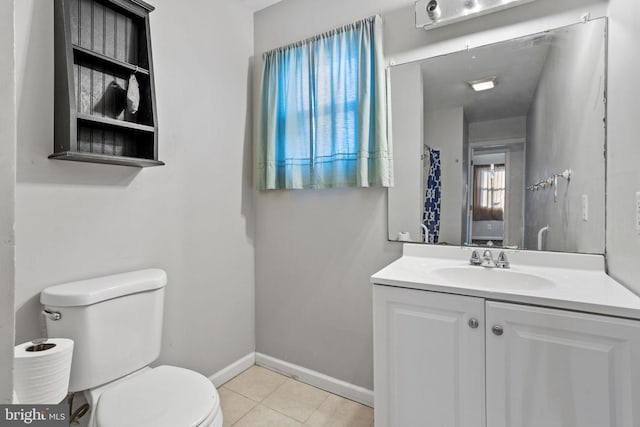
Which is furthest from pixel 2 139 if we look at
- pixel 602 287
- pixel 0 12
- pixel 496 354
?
pixel 602 287

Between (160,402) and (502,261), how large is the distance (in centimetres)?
150

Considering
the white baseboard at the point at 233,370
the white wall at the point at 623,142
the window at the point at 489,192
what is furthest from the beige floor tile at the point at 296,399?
the white wall at the point at 623,142

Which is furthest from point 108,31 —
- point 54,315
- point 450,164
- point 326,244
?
point 450,164

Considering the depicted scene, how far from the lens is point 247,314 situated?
2.28 m

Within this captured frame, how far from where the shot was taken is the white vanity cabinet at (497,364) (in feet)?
3.10

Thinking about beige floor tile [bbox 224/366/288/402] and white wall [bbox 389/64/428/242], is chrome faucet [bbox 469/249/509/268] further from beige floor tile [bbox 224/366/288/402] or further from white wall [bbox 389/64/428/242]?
beige floor tile [bbox 224/366/288/402]

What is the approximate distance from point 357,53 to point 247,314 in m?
1.83

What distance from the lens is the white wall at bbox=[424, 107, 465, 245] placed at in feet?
5.42

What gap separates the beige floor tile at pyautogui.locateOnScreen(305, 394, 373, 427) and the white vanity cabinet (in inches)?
20.0

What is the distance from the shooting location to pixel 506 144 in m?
A: 1.55

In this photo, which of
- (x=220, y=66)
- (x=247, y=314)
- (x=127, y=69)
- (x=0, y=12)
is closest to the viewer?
(x=0, y=12)

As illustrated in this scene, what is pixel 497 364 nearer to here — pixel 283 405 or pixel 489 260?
pixel 489 260

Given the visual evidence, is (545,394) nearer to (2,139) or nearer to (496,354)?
(496,354)

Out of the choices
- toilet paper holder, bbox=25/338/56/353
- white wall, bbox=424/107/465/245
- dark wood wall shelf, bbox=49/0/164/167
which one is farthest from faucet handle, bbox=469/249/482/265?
toilet paper holder, bbox=25/338/56/353
